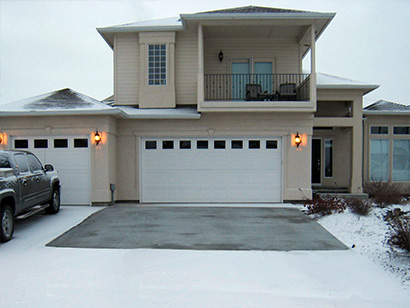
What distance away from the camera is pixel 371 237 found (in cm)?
684

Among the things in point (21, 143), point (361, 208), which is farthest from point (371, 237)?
point (21, 143)

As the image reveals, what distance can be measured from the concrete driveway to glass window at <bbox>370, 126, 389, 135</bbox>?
7.26 meters

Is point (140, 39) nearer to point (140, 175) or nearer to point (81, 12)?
point (140, 175)

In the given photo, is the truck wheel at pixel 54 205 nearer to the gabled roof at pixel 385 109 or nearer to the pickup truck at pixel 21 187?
the pickup truck at pixel 21 187

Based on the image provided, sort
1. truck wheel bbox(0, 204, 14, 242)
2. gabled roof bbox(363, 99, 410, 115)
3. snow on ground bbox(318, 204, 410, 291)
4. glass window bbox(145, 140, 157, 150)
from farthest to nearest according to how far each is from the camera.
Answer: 1. gabled roof bbox(363, 99, 410, 115)
2. glass window bbox(145, 140, 157, 150)
3. truck wheel bbox(0, 204, 14, 242)
4. snow on ground bbox(318, 204, 410, 291)

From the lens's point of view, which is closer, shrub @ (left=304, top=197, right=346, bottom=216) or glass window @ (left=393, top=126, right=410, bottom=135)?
shrub @ (left=304, top=197, right=346, bottom=216)

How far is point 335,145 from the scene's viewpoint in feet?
50.2

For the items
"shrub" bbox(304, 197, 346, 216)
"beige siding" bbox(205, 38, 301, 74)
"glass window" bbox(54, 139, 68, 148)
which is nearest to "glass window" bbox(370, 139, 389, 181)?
"beige siding" bbox(205, 38, 301, 74)

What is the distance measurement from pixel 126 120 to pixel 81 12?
47.4 ft

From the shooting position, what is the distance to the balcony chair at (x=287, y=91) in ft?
40.9

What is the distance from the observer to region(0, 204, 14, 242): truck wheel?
21.6ft

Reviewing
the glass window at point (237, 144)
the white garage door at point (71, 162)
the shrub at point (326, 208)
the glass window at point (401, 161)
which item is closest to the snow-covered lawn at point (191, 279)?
the shrub at point (326, 208)

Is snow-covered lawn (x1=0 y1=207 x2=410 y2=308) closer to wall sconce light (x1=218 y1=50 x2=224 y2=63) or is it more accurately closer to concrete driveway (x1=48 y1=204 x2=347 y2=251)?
concrete driveway (x1=48 y1=204 x2=347 y2=251)

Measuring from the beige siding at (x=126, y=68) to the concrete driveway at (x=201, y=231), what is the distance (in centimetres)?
487
